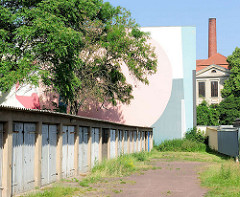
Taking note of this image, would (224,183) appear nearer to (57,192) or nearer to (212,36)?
(57,192)

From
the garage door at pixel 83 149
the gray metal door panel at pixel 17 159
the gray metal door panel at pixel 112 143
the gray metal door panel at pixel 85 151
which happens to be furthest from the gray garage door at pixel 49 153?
the gray metal door panel at pixel 112 143

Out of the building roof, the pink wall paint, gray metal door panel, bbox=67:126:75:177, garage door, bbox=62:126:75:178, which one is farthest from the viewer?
the building roof

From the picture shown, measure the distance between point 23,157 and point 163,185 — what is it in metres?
5.84

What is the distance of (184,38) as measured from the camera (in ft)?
143

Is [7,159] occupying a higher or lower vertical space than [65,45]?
lower

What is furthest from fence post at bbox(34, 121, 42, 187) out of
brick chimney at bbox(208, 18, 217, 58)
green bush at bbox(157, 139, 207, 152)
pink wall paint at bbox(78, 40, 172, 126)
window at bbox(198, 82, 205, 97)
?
brick chimney at bbox(208, 18, 217, 58)

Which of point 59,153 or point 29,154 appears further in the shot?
point 59,153

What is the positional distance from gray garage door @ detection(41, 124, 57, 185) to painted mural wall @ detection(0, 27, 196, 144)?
89.5 feet

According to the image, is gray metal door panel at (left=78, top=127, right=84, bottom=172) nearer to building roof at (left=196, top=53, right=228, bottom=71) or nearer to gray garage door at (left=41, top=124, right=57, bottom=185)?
gray garage door at (left=41, top=124, right=57, bottom=185)

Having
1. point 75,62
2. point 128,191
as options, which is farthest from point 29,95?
point 128,191

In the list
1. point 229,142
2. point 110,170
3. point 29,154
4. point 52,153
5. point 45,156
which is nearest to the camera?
point 29,154

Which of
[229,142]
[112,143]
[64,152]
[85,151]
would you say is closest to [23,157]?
[64,152]

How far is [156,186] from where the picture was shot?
50.1 feet

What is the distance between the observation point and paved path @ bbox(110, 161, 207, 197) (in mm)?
13445
